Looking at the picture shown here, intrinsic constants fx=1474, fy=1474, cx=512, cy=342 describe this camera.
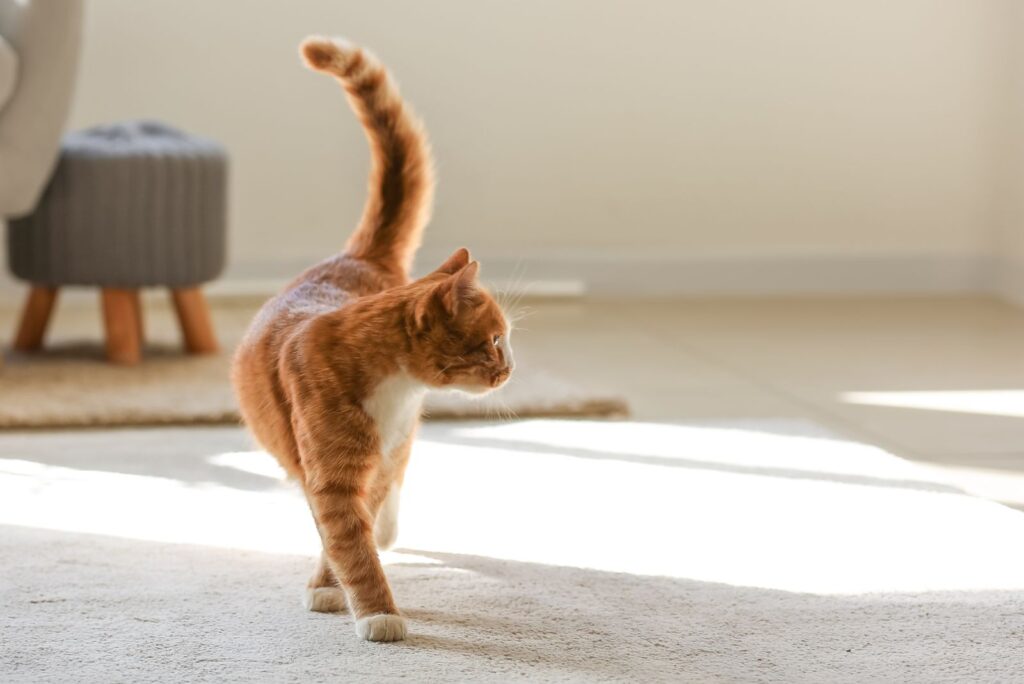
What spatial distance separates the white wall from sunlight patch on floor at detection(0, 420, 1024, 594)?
66.0 inches

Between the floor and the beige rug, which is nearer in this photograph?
the floor

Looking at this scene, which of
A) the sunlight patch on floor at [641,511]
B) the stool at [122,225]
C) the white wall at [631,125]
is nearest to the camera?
the sunlight patch on floor at [641,511]

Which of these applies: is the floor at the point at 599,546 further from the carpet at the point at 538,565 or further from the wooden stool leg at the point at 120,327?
the wooden stool leg at the point at 120,327

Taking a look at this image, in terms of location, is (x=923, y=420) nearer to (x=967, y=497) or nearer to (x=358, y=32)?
(x=967, y=497)

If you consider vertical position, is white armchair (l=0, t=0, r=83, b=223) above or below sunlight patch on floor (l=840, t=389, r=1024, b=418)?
above

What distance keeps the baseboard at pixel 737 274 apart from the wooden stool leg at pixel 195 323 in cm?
85

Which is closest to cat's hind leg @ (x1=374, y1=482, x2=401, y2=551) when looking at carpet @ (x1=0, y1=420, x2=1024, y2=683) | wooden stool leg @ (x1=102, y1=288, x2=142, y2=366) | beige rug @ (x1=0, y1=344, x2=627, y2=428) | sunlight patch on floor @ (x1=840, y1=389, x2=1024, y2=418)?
carpet @ (x1=0, y1=420, x2=1024, y2=683)

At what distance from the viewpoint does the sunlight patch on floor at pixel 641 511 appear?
63.4 inches

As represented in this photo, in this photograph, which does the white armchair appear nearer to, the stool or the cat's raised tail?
the stool

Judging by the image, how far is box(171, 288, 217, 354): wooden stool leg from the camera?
2869 mm

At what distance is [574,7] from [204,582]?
2.56 m

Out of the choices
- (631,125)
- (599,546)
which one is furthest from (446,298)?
(631,125)

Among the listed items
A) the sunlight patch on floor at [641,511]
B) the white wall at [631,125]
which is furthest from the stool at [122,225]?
the white wall at [631,125]

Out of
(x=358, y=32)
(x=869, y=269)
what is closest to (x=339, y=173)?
(x=358, y=32)
